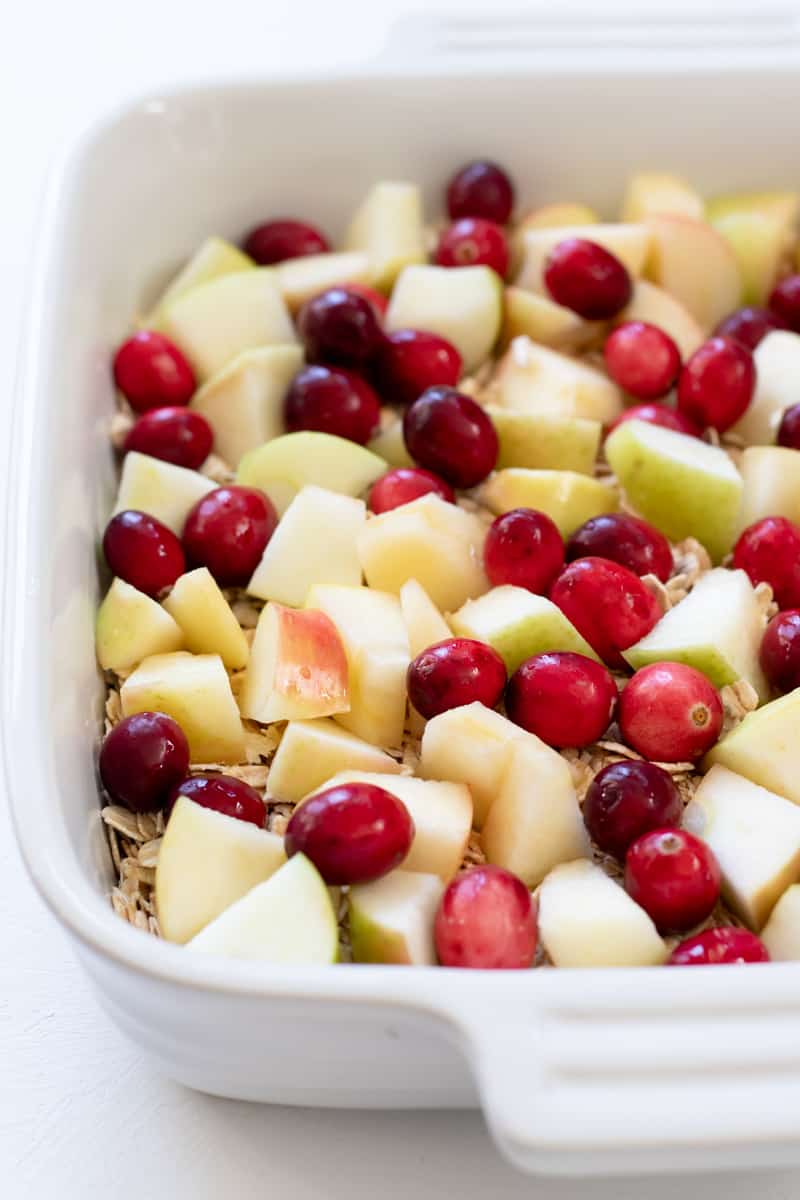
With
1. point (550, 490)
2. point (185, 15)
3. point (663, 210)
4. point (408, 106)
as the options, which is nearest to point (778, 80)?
point (663, 210)

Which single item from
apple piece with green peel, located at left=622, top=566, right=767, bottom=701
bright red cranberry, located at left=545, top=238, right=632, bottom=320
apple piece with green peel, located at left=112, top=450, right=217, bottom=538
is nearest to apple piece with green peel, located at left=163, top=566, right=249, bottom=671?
apple piece with green peel, located at left=112, top=450, right=217, bottom=538

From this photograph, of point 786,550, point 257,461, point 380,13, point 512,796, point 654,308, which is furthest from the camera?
point 380,13

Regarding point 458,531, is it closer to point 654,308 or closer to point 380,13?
point 654,308

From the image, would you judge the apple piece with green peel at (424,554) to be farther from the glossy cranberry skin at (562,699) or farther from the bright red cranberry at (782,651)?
the bright red cranberry at (782,651)

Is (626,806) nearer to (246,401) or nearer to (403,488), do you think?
(403,488)

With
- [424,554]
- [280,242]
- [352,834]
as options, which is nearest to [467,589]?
[424,554]

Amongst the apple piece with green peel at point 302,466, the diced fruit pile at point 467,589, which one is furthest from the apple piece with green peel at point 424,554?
the apple piece with green peel at point 302,466
